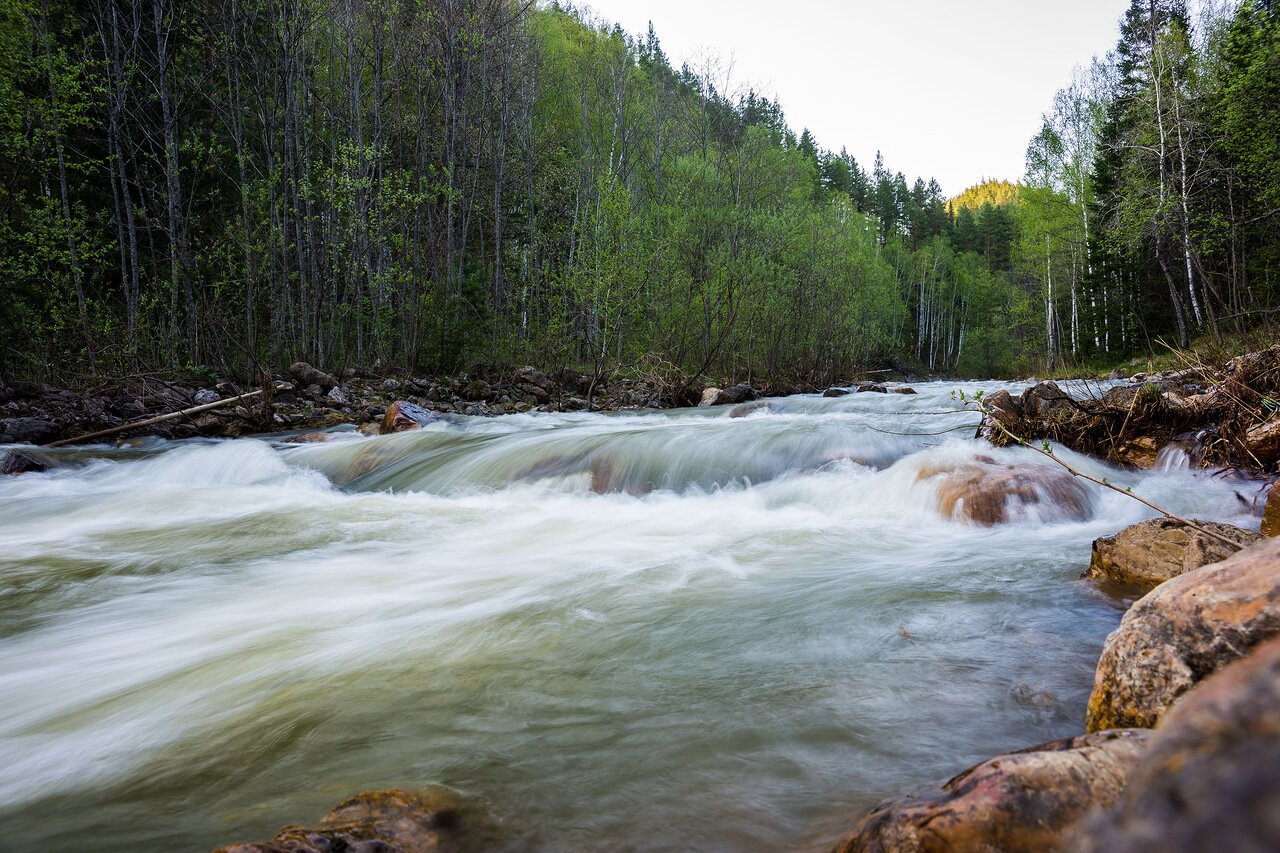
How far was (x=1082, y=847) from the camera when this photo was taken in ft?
1.63

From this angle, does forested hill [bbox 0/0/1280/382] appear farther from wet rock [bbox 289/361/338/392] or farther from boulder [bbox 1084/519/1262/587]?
boulder [bbox 1084/519/1262/587]

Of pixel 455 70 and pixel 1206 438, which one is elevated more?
pixel 455 70

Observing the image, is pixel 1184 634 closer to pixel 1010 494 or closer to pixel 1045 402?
pixel 1010 494

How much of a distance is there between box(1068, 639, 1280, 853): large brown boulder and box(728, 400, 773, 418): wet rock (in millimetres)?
12325

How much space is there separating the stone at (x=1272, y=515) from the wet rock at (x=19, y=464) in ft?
36.9

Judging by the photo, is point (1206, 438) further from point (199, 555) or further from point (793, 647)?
point (199, 555)

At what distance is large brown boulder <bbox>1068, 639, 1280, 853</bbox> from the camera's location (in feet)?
1.03

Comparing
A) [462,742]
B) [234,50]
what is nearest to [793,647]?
[462,742]

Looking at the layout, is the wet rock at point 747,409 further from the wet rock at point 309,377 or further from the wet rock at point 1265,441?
the wet rock at point 1265,441

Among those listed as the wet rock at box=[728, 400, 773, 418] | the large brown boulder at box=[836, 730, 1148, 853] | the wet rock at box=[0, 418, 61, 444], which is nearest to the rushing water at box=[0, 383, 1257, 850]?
the large brown boulder at box=[836, 730, 1148, 853]

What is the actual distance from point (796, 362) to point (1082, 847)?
2224 centimetres

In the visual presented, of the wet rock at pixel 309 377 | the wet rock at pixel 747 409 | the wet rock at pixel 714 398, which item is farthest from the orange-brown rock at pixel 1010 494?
the wet rock at pixel 309 377

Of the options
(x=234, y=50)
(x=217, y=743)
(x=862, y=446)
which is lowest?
(x=217, y=743)

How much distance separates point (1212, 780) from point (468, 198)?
74.6ft
